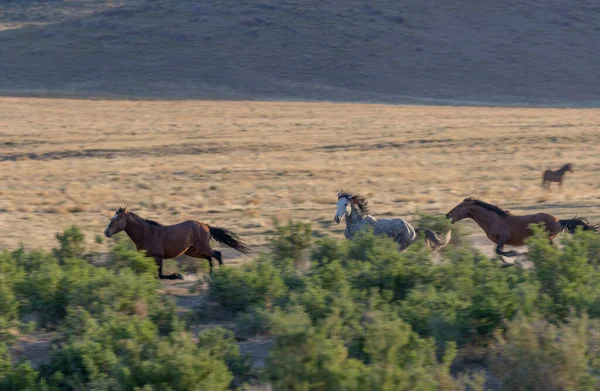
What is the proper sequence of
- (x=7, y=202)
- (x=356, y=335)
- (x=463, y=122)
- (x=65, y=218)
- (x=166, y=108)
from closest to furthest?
(x=356, y=335)
(x=65, y=218)
(x=7, y=202)
(x=463, y=122)
(x=166, y=108)

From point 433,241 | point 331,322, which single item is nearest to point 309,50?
point 433,241

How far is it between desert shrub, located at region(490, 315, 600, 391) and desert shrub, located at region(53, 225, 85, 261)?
604cm

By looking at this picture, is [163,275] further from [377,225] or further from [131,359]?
[131,359]

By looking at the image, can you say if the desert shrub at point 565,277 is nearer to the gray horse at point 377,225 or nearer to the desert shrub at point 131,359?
the gray horse at point 377,225

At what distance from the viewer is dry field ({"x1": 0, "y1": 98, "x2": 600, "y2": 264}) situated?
17266 mm

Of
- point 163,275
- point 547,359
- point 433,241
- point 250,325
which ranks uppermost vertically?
point 547,359

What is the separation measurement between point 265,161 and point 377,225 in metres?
16.7

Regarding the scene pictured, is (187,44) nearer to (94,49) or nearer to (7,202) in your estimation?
(94,49)

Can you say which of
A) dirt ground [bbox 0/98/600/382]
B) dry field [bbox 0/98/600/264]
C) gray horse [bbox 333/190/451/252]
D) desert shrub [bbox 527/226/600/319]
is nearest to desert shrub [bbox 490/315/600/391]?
desert shrub [bbox 527/226/600/319]

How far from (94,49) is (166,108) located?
64.3ft

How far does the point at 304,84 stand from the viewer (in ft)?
190

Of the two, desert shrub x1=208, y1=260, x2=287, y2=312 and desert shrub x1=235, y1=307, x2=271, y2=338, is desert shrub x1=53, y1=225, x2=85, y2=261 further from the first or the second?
desert shrub x1=235, y1=307, x2=271, y2=338

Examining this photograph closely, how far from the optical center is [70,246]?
10641mm

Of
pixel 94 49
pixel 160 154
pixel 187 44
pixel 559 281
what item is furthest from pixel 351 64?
pixel 559 281
